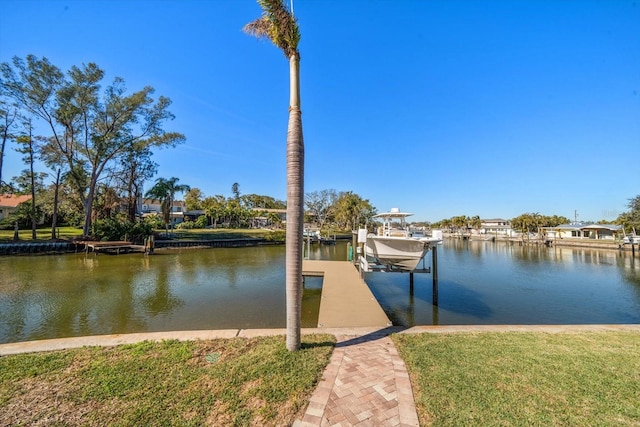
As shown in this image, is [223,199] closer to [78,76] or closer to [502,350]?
[78,76]

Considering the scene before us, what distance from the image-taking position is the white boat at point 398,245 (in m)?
9.27

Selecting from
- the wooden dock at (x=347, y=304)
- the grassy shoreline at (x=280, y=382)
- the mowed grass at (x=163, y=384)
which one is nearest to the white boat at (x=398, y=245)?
the wooden dock at (x=347, y=304)

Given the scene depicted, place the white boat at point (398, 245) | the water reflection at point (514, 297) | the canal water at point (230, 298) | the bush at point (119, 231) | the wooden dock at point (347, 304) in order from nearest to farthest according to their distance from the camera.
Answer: the wooden dock at point (347, 304) → the canal water at point (230, 298) → the water reflection at point (514, 297) → the white boat at point (398, 245) → the bush at point (119, 231)

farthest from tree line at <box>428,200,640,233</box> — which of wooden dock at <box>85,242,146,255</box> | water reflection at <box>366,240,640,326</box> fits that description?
wooden dock at <box>85,242,146,255</box>

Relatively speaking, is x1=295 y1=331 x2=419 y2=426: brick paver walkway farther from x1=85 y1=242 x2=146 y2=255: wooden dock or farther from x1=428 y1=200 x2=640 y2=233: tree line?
x1=428 y1=200 x2=640 y2=233: tree line

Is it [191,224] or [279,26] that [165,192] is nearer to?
[191,224]

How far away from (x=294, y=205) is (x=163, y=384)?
2.76 meters

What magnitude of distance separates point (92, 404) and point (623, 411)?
5515 mm

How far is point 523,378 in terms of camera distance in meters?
3.45

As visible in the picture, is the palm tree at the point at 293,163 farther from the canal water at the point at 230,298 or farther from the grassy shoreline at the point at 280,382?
the canal water at the point at 230,298

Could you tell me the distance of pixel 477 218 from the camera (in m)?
78.0

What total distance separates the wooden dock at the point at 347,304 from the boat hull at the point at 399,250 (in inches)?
52.2

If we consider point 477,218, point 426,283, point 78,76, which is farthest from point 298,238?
point 477,218

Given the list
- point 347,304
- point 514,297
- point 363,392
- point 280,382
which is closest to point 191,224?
point 347,304
